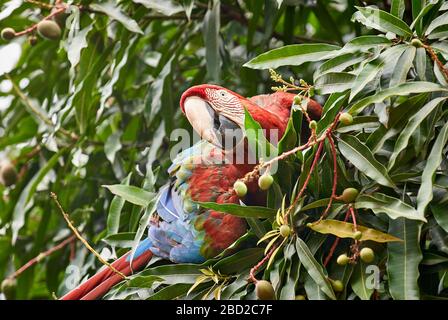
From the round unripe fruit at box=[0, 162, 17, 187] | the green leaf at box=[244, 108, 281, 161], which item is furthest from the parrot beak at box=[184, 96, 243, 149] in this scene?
the round unripe fruit at box=[0, 162, 17, 187]

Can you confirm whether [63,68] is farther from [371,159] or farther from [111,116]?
[371,159]

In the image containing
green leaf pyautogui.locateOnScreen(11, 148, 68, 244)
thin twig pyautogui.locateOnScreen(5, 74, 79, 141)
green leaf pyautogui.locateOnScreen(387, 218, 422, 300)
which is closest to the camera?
green leaf pyautogui.locateOnScreen(387, 218, 422, 300)

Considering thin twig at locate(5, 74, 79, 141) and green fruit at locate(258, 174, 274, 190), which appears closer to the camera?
green fruit at locate(258, 174, 274, 190)

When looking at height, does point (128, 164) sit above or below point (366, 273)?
below

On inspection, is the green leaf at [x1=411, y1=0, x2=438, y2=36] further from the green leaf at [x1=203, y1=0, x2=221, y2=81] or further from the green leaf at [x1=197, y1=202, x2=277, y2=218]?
the green leaf at [x1=203, y1=0, x2=221, y2=81]

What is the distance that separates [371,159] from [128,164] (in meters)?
0.97

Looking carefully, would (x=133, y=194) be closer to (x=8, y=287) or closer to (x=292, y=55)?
(x=292, y=55)

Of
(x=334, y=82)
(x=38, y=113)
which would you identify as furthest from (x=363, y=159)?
(x=38, y=113)

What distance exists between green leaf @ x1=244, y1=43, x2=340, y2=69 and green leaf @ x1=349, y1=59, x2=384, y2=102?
10 cm

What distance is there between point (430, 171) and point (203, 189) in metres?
0.40

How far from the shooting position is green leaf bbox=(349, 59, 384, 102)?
1.05 m
